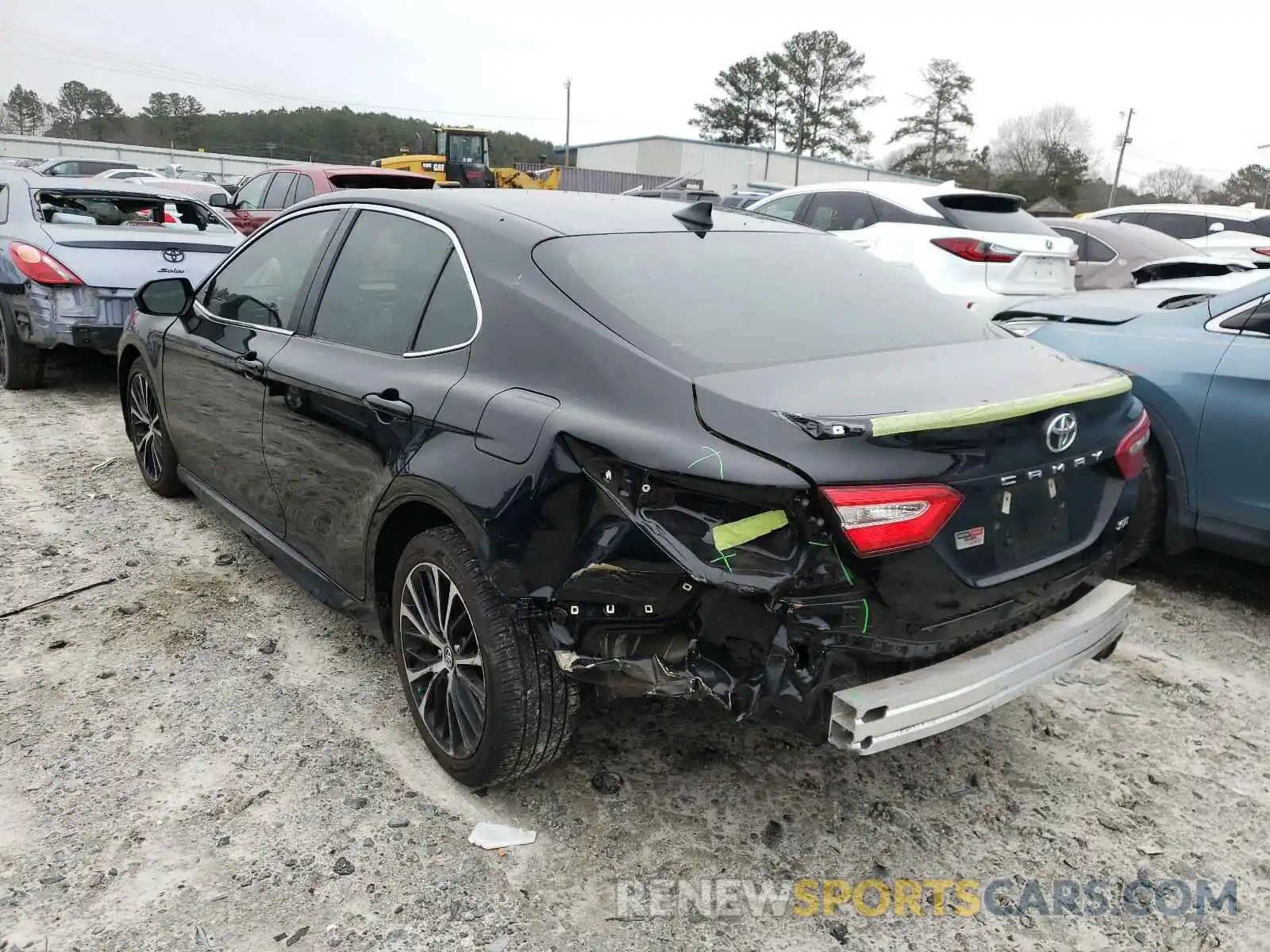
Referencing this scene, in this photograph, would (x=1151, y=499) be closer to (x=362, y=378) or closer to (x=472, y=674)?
(x=472, y=674)

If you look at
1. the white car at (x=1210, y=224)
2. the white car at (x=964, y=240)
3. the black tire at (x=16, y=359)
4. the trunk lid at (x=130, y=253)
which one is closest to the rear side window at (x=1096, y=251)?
the white car at (x=964, y=240)

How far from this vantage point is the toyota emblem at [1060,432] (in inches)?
90.8

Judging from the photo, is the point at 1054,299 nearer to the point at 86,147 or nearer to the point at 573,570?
the point at 573,570

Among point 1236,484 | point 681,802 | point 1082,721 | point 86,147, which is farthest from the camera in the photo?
point 86,147

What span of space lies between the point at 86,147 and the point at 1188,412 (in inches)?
2074

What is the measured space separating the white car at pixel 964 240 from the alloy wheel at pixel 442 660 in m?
5.31

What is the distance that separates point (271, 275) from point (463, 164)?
22.5 m

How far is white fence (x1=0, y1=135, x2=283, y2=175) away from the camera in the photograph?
4250 cm

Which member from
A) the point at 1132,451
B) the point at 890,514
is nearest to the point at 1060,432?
the point at 1132,451

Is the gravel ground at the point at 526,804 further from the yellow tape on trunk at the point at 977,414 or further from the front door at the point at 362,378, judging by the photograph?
the yellow tape on trunk at the point at 977,414

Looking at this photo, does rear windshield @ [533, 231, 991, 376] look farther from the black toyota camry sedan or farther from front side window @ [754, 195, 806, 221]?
front side window @ [754, 195, 806, 221]

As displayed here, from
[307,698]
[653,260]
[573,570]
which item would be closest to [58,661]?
[307,698]

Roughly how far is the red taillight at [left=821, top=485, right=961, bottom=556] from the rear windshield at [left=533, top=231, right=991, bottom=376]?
Answer: 0.50 meters

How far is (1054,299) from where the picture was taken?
507cm
